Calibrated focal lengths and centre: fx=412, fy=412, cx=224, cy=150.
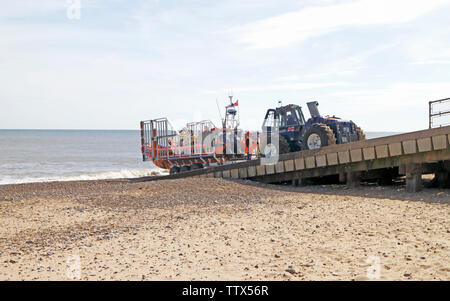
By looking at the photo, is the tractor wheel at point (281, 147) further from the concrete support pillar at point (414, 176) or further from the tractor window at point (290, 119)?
the concrete support pillar at point (414, 176)

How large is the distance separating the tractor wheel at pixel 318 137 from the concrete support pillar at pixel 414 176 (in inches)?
139

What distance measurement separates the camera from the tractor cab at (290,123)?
16641 mm

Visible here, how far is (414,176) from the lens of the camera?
1079cm

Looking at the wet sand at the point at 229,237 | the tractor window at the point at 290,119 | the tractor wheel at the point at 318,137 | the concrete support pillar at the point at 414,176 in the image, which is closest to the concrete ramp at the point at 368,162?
the concrete support pillar at the point at 414,176

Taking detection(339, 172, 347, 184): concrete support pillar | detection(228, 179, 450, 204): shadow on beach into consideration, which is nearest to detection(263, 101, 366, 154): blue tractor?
detection(339, 172, 347, 184): concrete support pillar

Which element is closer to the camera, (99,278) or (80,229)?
(99,278)

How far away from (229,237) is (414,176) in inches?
260

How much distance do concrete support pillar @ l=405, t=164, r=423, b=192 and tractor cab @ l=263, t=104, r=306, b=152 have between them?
606cm

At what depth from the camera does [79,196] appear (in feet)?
37.3

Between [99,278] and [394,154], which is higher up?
[394,154]
